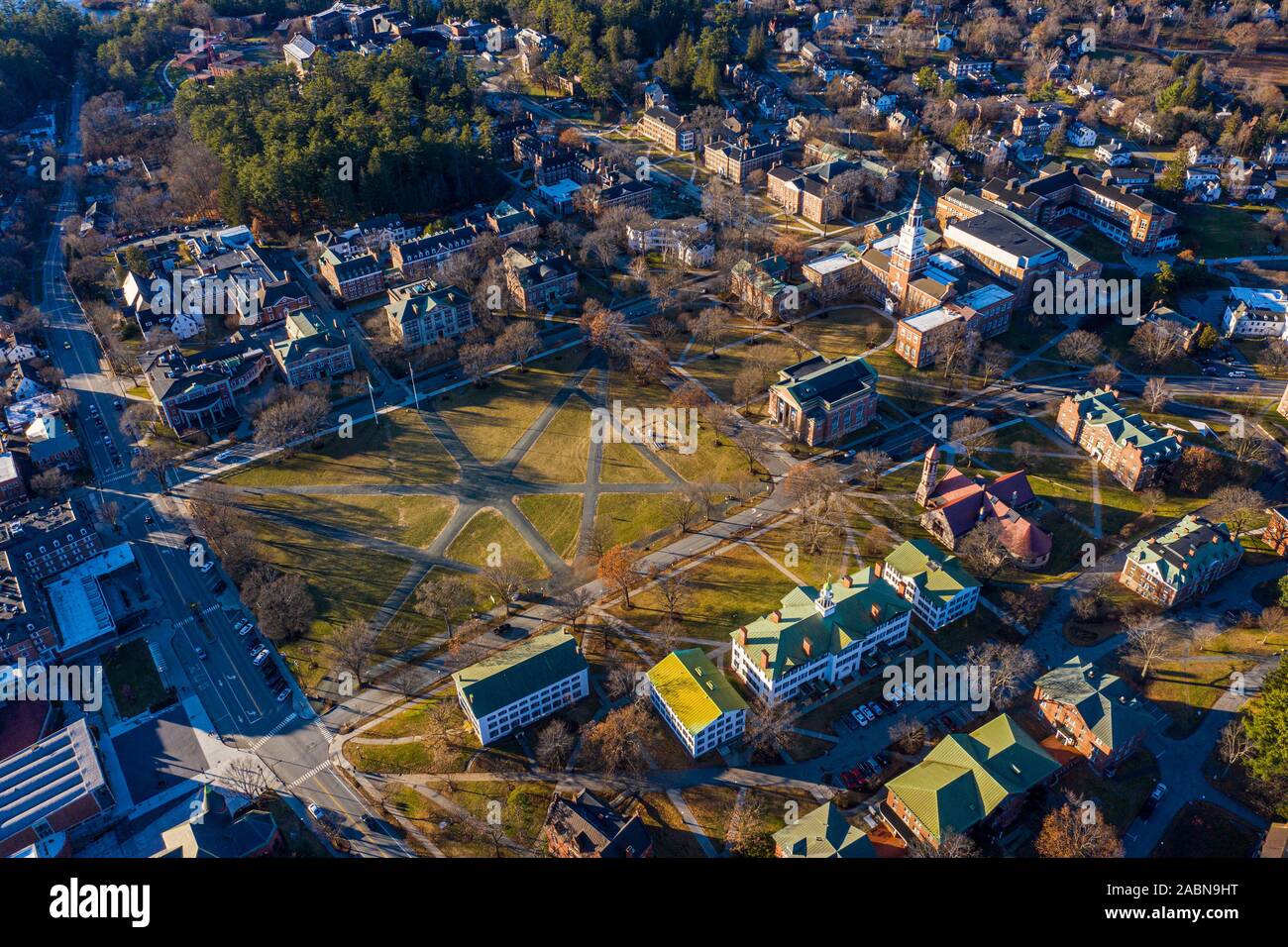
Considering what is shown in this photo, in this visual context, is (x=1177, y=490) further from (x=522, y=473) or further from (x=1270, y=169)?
(x=1270, y=169)

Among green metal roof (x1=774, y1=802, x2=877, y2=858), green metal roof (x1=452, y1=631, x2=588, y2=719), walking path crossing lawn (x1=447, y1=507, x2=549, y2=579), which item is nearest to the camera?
green metal roof (x1=774, y1=802, x2=877, y2=858)

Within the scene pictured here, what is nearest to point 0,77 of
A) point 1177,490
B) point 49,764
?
point 49,764

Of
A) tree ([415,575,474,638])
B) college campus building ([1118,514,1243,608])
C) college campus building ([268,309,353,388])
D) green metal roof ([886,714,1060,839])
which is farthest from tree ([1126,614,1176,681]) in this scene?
college campus building ([268,309,353,388])

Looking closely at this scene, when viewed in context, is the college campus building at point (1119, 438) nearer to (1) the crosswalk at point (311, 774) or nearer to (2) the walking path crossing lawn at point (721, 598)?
(2) the walking path crossing lawn at point (721, 598)

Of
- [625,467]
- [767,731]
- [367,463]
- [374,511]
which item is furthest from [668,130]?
[767,731]

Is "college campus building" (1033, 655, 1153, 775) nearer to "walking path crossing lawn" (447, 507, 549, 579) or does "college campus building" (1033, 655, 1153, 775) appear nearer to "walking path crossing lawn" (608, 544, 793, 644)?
"walking path crossing lawn" (608, 544, 793, 644)

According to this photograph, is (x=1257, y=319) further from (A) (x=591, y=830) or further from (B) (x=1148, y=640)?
(A) (x=591, y=830)
